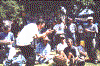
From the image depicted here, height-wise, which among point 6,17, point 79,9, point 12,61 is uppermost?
point 79,9

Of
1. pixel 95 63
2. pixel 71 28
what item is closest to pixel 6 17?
pixel 71 28

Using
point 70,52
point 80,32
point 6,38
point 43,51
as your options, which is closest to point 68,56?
point 70,52

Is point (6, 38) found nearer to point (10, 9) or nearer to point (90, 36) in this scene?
point (10, 9)

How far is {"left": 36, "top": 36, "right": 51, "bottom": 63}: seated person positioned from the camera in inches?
53.6

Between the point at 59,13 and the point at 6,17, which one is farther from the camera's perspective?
the point at 59,13

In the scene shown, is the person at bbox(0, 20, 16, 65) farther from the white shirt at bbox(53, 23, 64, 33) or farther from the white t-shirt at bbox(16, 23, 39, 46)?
the white shirt at bbox(53, 23, 64, 33)

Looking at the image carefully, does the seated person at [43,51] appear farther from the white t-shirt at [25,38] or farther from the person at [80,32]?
the person at [80,32]

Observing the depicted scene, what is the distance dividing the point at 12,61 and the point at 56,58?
1.53ft

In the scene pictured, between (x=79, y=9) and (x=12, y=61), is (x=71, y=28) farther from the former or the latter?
(x=12, y=61)

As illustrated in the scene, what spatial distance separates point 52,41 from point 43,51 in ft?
0.69

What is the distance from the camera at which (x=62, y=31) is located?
139cm

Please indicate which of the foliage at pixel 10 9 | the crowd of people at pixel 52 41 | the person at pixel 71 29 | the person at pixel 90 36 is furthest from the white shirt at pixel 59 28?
the foliage at pixel 10 9

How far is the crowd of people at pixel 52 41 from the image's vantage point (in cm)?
106

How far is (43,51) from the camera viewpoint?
1410 millimetres
